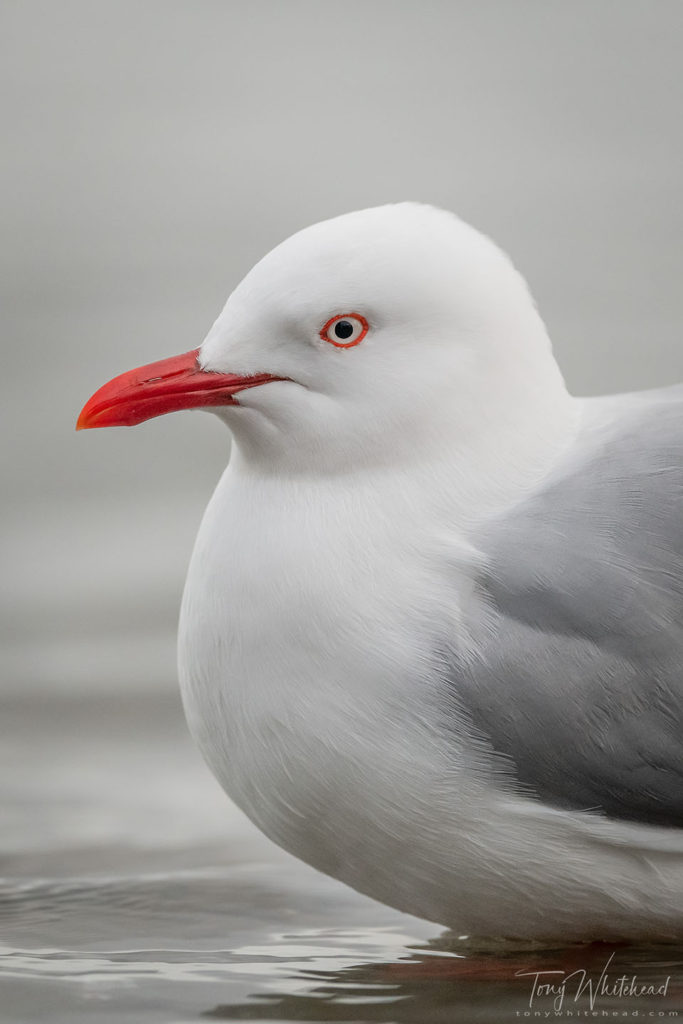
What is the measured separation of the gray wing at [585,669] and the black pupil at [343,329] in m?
0.43

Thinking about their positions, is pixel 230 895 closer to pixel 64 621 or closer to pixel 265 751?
pixel 265 751

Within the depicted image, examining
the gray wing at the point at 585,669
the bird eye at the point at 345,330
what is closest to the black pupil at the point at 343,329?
the bird eye at the point at 345,330

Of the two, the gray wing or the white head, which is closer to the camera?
the gray wing

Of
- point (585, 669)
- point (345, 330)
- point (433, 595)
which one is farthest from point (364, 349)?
point (585, 669)

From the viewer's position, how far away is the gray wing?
9.72ft
